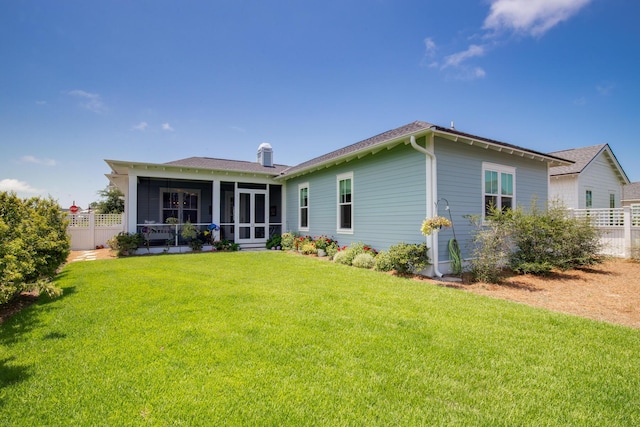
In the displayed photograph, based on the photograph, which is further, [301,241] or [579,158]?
[579,158]

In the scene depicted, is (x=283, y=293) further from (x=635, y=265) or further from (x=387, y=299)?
(x=635, y=265)

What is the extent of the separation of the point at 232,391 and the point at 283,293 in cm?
293

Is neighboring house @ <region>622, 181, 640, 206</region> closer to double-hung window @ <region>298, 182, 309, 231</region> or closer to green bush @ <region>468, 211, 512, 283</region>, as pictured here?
green bush @ <region>468, 211, 512, 283</region>

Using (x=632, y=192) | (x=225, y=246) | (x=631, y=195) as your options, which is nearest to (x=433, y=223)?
(x=225, y=246)

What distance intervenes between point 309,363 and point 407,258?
4.81m

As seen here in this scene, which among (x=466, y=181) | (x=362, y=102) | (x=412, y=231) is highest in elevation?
(x=362, y=102)

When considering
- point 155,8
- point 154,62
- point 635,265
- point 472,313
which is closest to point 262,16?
point 155,8

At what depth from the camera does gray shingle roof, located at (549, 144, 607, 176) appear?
14.3 m

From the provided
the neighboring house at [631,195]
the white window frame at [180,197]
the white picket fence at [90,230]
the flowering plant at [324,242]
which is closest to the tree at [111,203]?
the white picket fence at [90,230]

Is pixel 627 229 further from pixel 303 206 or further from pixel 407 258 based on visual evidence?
pixel 303 206

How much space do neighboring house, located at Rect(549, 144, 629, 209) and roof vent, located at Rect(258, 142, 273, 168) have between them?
14.4m

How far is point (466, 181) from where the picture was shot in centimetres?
774

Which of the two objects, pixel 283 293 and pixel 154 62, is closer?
pixel 283 293

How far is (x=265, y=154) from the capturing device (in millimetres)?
16047
